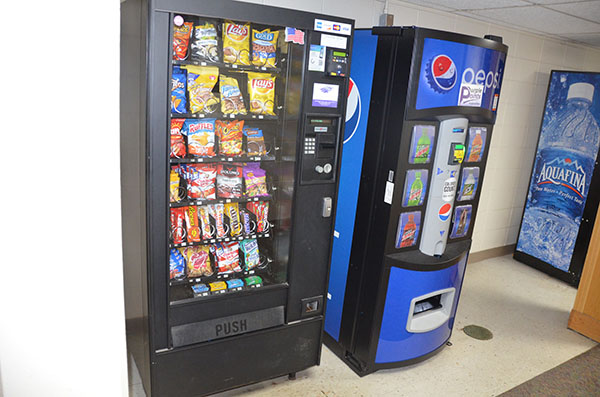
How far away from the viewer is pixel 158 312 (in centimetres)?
212

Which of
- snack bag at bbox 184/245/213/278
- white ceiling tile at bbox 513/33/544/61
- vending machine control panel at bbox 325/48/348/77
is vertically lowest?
snack bag at bbox 184/245/213/278

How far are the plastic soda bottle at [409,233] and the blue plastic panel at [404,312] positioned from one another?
0.16 m

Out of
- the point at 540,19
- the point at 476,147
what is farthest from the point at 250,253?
the point at 540,19

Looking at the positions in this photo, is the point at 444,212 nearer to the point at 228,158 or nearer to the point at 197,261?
the point at 228,158

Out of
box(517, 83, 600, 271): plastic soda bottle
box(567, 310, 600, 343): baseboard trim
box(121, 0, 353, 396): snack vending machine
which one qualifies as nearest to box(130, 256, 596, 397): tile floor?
box(567, 310, 600, 343): baseboard trim

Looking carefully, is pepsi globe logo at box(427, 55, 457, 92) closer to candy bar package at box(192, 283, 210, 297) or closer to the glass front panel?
the glass front panel

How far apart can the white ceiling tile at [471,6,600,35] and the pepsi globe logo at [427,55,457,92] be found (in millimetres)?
1144

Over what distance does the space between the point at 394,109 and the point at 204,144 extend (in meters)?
1.05

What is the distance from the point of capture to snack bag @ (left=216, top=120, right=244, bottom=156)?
2.25 meters

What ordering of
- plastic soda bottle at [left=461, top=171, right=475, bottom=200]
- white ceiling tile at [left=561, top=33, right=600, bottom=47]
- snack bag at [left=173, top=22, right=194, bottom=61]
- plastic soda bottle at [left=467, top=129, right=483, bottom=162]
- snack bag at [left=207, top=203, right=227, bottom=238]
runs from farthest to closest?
white ceiling tile at [left=561, top=33, right=600, bottom=47]
plastic soda bottle at [left=461, top=171, right=475, bottom=200]
plastic soda bottle at [left=467, top=129, right=483, bottom=162]
snack bag at [left=207, top=203, right=227, bottom=238]
snack bag at [left=173, top=22, right=194, bottom=61]

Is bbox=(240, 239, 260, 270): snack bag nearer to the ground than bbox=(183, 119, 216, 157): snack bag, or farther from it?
nearer to the ground

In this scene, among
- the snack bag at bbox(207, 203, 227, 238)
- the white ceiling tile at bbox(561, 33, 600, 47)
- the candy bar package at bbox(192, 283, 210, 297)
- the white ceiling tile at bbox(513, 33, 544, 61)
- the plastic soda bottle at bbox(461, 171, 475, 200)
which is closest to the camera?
the candy bar package at bbox(192, 283, 210, 297)

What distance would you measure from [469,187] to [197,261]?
1.83 m

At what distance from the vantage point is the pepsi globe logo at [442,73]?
7.73 feet
